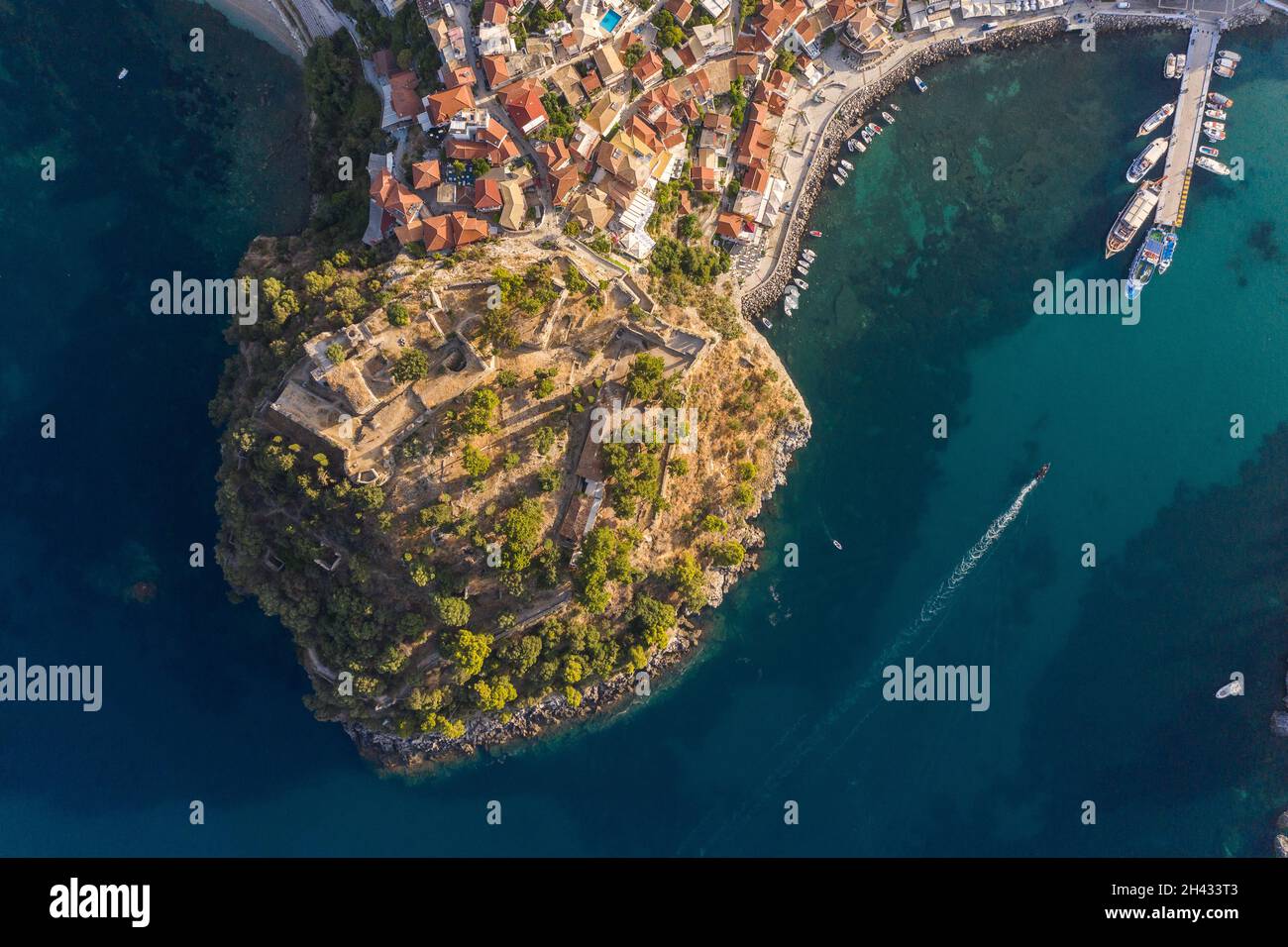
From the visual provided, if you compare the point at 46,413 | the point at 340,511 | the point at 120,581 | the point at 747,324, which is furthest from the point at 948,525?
the point at 46,413

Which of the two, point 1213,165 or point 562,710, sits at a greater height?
point 1213,165

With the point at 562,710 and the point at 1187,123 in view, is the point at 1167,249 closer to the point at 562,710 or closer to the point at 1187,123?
the point at 1187,123

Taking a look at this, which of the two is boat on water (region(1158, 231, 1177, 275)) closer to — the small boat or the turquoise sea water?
the turquoise sea water

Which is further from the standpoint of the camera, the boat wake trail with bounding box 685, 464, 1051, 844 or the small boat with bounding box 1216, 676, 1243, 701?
the small boat with bounding box 1216, 676, 1243, 701

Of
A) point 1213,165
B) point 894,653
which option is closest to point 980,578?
point 894,653

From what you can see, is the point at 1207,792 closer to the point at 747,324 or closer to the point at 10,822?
the point at 747,324

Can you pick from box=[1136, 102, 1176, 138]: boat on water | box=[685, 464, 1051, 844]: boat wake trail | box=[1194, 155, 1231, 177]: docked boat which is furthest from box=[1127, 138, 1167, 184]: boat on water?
box=[685, 464, 1051, 844]: boat wake trail
